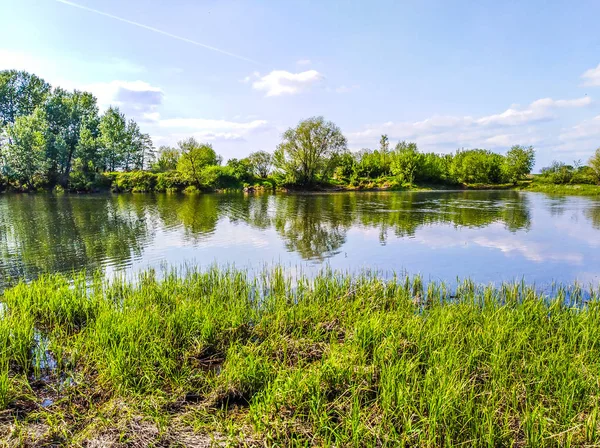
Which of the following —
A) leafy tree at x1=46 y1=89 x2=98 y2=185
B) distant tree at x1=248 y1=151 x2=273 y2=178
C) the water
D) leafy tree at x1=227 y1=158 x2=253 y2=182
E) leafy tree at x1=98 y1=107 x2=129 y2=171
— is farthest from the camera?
distant tree at x1=248 y1=151 x2=273 y2=178

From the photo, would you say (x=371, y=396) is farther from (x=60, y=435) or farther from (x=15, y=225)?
(x=15, y=225)

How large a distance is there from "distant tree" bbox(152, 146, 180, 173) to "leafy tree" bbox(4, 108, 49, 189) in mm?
30247

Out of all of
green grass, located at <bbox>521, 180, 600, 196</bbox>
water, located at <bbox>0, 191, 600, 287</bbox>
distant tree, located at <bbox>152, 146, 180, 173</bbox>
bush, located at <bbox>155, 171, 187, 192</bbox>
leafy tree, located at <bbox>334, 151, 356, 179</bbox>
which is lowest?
water, located at <bbox>0, 191, 600, 287</bbox>

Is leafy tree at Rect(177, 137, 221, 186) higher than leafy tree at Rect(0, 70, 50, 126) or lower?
lower

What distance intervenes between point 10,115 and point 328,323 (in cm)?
10384

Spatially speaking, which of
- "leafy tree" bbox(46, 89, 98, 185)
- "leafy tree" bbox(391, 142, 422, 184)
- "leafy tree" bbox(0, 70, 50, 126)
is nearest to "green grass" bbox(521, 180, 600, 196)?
"leafy tree" bbox(391, 142, 422, 184)

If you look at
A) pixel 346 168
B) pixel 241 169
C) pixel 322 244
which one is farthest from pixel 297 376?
pixel 346 168

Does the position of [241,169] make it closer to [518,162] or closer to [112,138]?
[112,138]

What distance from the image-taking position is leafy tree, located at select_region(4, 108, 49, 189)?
69562 mm

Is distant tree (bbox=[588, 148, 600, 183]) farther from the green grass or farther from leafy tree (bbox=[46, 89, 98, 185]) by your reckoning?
leafy tree (bbox=[46, 89, 98, 185])

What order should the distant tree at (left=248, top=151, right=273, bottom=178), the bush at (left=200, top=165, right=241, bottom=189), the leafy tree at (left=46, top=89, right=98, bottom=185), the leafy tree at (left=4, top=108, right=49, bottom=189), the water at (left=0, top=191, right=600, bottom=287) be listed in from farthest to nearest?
the distant tree at (left=248, top=151, right=273, bottom=178) < the bush at (left=200, top=165, right=241, bottom=189) < the leafy tree at (left=46, top=89, right=98, bottom=185) < the leafy tree at (left=4, top=108, right=49, bottom=189) < the water at (left=0, top=191, right=600, bottom=287)

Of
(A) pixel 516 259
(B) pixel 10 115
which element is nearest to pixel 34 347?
(A) pixel 516 259

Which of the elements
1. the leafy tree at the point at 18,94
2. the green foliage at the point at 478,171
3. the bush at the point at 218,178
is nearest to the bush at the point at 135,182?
the bush at the point at 218,178

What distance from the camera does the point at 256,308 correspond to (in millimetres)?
9539
